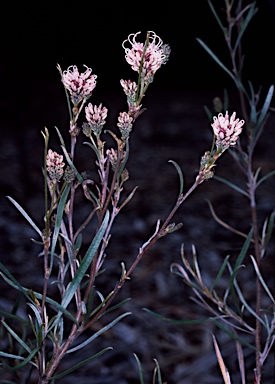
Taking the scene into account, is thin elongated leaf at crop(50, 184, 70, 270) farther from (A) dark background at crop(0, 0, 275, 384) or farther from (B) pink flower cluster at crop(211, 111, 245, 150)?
(A) dark background at crop(0, 0, 275, 384)

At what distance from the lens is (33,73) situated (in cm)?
385

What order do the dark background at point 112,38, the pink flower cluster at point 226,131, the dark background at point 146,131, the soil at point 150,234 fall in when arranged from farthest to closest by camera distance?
1. the dark background at point 112,38
2. the dark background at point 146,131
3. the soil at point 150,234
4. the pink flower cluster at point 226,131

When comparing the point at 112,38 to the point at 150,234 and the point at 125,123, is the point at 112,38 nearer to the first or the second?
the point at 150,234

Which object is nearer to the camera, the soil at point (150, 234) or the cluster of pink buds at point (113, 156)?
Answer: the cluster of pink buds at point (113, 156)

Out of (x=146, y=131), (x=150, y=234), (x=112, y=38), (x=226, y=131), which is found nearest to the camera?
(x=226, y=131)

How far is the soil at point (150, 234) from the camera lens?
1247 millimetres

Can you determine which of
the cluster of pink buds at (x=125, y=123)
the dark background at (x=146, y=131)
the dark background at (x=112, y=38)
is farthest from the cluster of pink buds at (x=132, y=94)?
the dark background at (x=112, y=38)

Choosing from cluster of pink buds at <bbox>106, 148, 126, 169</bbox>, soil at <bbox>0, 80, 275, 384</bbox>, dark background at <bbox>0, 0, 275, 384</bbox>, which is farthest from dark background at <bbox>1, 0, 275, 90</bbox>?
cluster of pink buds at <bbox>106, 148, 126, 169</bbox>

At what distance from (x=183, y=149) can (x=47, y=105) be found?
1.03 m

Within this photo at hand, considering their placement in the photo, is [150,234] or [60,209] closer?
[60,209]

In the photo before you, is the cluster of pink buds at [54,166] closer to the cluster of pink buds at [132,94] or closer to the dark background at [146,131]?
the cluster of pink buds at [132,94]

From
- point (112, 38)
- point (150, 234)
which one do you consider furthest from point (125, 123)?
point (112, 38)

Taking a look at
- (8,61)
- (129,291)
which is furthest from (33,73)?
(129,291)

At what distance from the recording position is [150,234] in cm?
182
